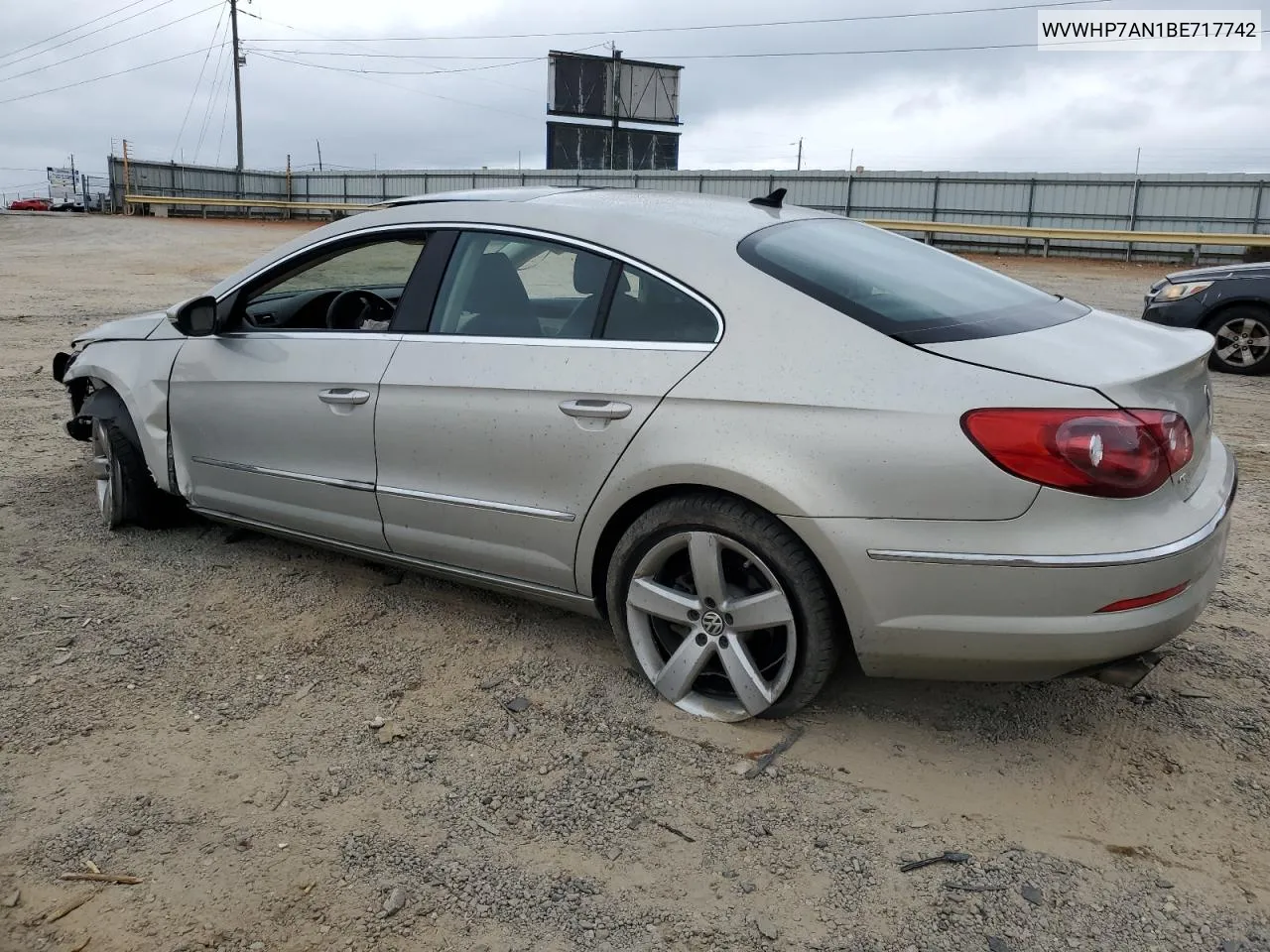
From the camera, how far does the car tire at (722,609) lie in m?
2.96

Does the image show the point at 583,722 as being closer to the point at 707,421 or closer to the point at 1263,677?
the point at 707,421

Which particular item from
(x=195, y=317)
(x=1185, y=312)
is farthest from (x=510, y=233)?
(x=1185, y=312)

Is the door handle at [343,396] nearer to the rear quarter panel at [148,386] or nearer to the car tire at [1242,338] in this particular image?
the rear quarter panel at [148,386]

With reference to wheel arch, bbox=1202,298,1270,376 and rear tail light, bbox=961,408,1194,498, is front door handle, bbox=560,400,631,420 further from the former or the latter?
wheel arch, bbox=1202,298,1270,376

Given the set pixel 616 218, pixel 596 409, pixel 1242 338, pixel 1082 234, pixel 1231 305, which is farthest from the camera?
pixel 1082 234

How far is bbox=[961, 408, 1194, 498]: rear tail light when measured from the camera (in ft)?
8.57

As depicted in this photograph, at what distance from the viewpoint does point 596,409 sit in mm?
3227

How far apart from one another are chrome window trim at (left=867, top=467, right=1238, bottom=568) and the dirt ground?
0.69m

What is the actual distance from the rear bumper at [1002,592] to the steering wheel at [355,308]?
7.96 ft

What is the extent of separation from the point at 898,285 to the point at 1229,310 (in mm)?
7846

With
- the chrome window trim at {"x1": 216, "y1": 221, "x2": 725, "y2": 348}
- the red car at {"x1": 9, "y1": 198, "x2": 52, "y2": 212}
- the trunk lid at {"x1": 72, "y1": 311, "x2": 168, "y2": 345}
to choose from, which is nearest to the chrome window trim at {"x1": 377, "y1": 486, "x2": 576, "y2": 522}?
the chrome window trim at {"x1": 216, "y1": 221, "x2": 725, "y2": 348}

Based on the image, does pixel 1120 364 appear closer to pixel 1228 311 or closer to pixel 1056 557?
pixel 1056 557

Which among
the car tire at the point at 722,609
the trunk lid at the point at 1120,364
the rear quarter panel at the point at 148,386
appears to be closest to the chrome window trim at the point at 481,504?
the car tire at the point at 722,609

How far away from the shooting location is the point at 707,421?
3.02 meters
